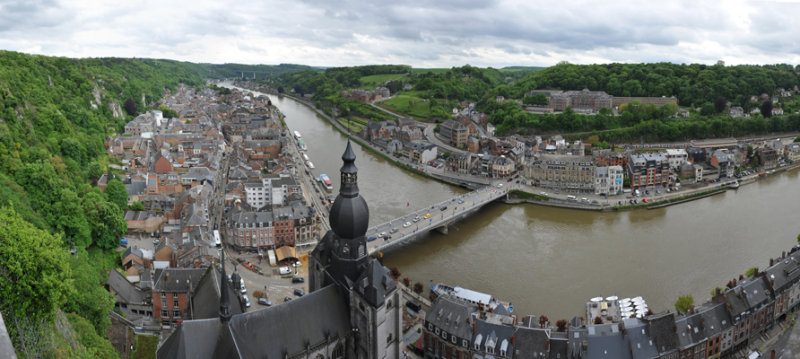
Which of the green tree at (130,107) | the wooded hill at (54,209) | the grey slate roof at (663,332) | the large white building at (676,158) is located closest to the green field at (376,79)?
the green tree at (130,107)

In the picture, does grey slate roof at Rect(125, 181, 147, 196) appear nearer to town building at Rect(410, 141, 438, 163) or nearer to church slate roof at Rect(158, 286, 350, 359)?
church slate roof at Rect(158, 286, 350, 359)

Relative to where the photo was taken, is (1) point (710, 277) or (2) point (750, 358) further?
(1) point (710, 277)

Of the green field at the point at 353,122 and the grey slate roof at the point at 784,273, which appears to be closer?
the grey slate roof at the point at 784,273

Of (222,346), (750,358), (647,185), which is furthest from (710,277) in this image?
(222,346)

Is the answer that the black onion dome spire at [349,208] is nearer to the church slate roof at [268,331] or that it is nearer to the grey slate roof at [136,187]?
the church slate roof at [268,331]

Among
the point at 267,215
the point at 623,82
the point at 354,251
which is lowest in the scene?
the point at 267,215

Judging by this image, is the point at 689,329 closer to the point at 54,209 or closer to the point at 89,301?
the point at 89,301

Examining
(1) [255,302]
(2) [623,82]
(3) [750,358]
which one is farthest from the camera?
(2) [623,82]

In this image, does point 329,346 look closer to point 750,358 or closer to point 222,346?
point 222,346
